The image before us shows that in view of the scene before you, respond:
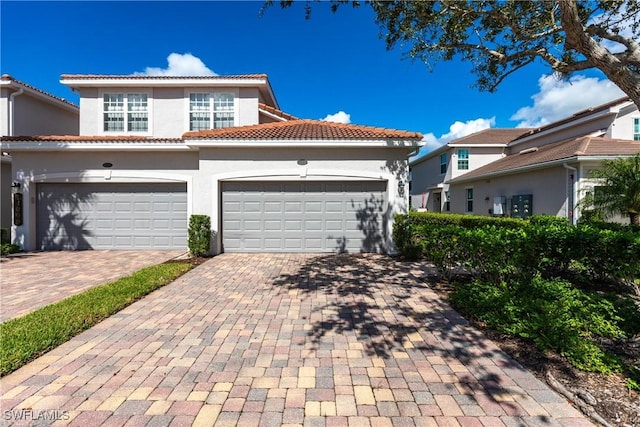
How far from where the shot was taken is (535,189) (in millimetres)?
13742

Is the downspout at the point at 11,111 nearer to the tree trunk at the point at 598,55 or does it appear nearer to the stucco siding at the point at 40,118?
the stucco siding at the point at 40,118

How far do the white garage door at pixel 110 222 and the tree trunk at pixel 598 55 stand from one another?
1079 centimetres

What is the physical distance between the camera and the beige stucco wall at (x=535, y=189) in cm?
1218

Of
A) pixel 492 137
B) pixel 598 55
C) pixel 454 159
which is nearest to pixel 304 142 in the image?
pixel 598 55

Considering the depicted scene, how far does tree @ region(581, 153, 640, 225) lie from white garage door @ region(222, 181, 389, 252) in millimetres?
6518

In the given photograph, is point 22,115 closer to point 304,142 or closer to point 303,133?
point 303,133

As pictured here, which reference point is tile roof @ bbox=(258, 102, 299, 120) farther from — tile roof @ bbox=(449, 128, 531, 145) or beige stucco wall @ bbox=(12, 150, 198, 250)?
tile roof @ bbox=(449, 128, 531, 145)

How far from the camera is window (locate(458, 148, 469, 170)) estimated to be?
21.6 meters

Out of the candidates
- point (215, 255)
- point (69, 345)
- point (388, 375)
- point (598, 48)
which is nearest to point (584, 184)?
point (598, 48)

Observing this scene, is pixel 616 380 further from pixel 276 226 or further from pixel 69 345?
pixel 276 226

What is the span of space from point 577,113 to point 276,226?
17.3 metres

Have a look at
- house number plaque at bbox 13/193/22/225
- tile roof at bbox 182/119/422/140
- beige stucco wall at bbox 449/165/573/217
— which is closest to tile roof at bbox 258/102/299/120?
tile roof at bbox 182/119/422/140

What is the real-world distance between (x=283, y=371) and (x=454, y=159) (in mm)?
21746

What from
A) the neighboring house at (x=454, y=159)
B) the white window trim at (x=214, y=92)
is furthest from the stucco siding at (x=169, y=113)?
the neighboring house at (x=454, y=159)
